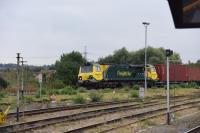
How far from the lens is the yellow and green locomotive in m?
53.0

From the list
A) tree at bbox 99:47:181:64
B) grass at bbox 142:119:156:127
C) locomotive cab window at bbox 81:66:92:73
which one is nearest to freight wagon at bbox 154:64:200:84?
locomotive cab window at bbox 81:66:92:73

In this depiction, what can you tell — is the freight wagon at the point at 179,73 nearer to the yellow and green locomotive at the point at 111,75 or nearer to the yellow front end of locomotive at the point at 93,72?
the yellow and green locomotive at the point at 111,75

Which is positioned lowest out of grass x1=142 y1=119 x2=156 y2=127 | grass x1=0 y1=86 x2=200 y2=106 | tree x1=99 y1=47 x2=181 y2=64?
grass x1=142 y1=119 x2=156 y2=127

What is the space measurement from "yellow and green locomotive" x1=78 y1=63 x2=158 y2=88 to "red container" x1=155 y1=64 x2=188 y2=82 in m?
3.54

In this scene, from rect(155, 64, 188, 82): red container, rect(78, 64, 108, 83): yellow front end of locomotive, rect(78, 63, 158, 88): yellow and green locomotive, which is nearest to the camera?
rect(78, 64, 108, 83): yellow front end of locomotive

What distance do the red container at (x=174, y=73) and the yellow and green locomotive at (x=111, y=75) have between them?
3.54m

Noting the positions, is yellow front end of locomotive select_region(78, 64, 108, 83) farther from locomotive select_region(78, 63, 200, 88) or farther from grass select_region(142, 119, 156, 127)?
grass select_region(142, 119, 156, 127)

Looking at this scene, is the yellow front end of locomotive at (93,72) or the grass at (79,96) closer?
the grass at (79,96)

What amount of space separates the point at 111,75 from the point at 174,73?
12768 mm

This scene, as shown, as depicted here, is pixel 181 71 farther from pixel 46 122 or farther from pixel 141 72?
pixel 46 122

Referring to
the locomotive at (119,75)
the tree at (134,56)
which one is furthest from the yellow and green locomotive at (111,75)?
the tree at (134,56)

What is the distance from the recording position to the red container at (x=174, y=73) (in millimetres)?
62188

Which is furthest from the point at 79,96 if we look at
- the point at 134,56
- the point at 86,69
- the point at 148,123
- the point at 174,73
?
the point at 134,56

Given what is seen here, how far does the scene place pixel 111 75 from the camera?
178ft
